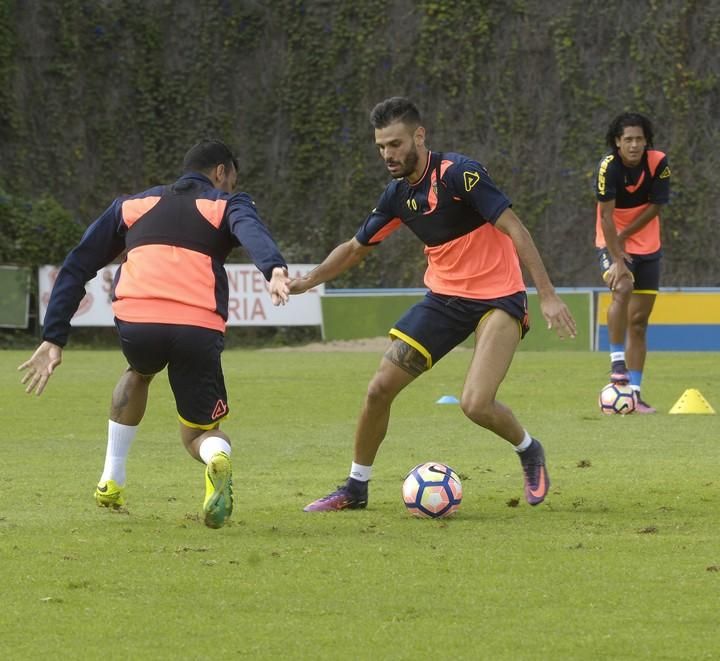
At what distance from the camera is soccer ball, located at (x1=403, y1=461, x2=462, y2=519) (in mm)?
7605

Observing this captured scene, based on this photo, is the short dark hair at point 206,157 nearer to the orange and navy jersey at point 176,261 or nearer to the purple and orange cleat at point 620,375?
the orange and navy jersey at point 176,261

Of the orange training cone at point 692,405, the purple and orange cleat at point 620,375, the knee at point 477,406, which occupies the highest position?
the knee at point 477,406

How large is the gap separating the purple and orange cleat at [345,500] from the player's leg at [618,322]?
19.2 ft

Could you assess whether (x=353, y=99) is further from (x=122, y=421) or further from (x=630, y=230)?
(x=122, y=421)

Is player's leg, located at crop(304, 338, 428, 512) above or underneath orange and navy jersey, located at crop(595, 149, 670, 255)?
underneath

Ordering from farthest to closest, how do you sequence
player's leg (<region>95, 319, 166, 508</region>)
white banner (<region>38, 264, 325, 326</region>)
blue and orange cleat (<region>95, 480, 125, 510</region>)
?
white banner (<region>38, 264, 325, 326</region>), blue and orange cleat (<region>95, 480, 125, 510</region>), player's leg (<region>95, 319, 166, 508</region>)

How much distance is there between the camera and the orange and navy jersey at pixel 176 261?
7.22 meters

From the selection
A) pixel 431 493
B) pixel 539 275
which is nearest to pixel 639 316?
pixel 539 275

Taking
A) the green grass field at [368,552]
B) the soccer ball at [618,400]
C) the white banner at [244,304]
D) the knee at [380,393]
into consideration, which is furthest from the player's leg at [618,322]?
the white banner at [244,304]

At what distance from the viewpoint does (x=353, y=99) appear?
100ft

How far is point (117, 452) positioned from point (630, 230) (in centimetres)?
692

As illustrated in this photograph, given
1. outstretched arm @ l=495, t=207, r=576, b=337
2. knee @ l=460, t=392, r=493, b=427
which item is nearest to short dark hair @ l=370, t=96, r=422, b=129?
outstretched arm @ l=495, t=207, r=576, b=337

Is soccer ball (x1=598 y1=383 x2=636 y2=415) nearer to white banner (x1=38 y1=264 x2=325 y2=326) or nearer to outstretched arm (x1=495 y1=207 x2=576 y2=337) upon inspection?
outstretched arm (x1=495 y1=207 x2=576 y2=337)

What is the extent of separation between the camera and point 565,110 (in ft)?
98.1
